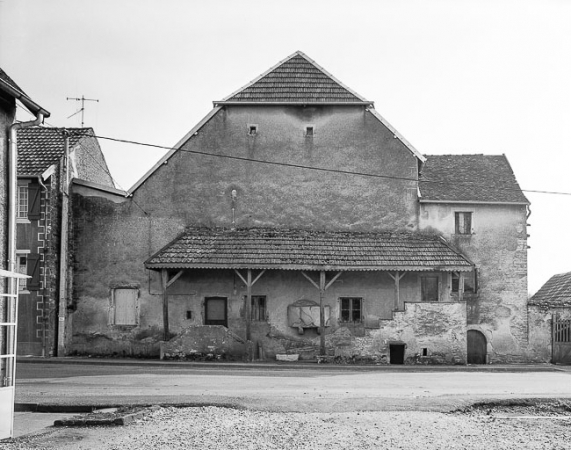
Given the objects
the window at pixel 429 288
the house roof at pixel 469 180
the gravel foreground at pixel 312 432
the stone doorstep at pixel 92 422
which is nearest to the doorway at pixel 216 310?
the window at pixel 429 288

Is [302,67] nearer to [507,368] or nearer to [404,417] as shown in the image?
[507,368]

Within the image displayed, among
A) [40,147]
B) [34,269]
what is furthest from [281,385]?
[40,147]

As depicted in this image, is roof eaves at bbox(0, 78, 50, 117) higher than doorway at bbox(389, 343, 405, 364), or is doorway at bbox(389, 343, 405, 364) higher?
roof eaves at bbox(0, 78, 50, 117)

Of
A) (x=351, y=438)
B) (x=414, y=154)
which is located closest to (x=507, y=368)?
(x=414, y=154)

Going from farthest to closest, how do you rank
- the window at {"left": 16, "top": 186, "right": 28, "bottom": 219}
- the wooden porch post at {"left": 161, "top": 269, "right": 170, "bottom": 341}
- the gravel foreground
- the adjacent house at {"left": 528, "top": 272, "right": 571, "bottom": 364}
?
the adjacent house at {"left": 528, "top": 272, "right": 571, "bottom": 364} < the window at {"left": 16, "top": 186, "right": 28, "bottom": 219} < the wooden porch post at {"left": 161, "top": 269, "right": 170, "bottom": 341} < the gravel foreground

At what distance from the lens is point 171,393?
18156mm

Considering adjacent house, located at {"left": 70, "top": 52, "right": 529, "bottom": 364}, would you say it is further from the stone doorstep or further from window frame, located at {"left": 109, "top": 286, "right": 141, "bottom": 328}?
the stone doorstep

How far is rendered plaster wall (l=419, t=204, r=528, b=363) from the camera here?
31.5 meters

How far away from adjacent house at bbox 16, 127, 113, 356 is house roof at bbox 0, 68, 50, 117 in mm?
12571

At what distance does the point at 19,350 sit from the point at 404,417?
18.2 m

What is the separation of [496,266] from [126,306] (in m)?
13.8

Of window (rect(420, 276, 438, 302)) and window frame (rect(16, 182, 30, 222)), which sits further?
window (rect(420, 276, 438, 302))

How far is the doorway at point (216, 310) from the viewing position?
30453mm

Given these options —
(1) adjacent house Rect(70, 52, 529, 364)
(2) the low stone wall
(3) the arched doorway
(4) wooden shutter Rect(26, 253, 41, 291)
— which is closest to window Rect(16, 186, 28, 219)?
(4) wooden shutter Rect(26, 253, 41, 291)
